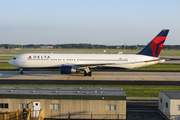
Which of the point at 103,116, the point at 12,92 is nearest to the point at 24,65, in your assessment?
the point at 12,92

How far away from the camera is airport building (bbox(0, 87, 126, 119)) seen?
1500 cm

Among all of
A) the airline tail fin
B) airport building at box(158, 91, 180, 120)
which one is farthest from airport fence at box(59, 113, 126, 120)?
the airline tail fin

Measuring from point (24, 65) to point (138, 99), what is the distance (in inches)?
955

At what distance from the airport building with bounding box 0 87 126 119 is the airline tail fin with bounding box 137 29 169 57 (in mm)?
25049

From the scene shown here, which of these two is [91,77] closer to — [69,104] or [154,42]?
[154,42]

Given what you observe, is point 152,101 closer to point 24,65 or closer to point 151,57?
point 151,57

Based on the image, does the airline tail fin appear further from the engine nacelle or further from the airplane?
the engine nacelle

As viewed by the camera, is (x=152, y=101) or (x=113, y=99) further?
(x=152, y=101)

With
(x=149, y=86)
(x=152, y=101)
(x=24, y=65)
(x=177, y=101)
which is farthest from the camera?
(x=24, y=65)

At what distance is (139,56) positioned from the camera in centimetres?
3731

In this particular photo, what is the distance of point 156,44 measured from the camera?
36781 mm

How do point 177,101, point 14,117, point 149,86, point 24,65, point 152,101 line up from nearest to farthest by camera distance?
point 14,117
point 177,101
point 152,101
point 149,86
point 24,65

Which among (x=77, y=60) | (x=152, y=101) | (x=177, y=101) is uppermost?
(x=77, y=60)

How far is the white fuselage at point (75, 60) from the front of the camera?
116 feet
